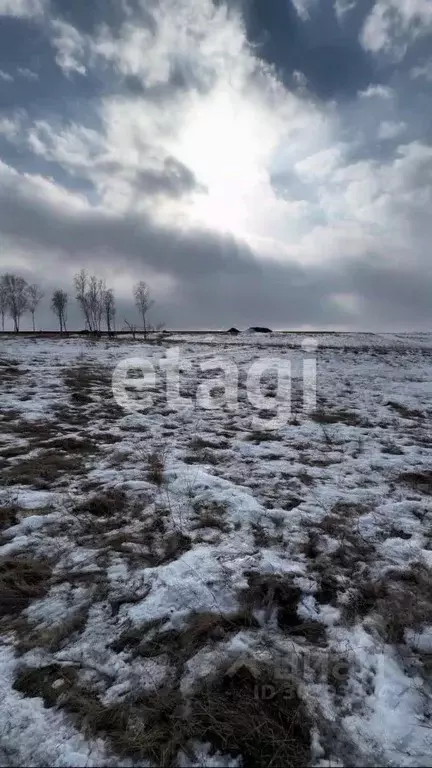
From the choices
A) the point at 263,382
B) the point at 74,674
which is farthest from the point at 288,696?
the point at 263,382

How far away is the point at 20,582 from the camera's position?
337 centimetres

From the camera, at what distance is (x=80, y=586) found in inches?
133

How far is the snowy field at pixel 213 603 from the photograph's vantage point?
221 centimetres

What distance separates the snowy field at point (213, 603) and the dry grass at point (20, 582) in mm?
16

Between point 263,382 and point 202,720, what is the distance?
11.9m

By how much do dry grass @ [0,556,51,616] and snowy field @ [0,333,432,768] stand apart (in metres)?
0.02

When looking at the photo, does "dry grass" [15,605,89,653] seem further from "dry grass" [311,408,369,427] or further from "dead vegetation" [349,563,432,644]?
"dry grass" [311,408,369,427]

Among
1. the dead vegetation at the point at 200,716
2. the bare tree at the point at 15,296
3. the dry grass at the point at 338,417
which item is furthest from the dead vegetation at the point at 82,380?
the bare tree at the point at 15,296

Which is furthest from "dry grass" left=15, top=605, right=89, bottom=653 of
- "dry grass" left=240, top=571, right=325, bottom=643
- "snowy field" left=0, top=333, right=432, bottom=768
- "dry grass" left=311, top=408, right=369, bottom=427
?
"dry grass" left=311, top=408, right=369, bottom=427

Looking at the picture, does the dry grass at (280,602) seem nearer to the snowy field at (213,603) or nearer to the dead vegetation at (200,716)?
the snowy field at (213,603)

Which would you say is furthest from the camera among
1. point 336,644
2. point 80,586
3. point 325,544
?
point 325,544

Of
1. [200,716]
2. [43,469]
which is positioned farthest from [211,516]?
[43,469]

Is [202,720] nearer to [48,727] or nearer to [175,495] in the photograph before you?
[48,727]

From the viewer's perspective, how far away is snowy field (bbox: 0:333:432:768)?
2.21 metres
